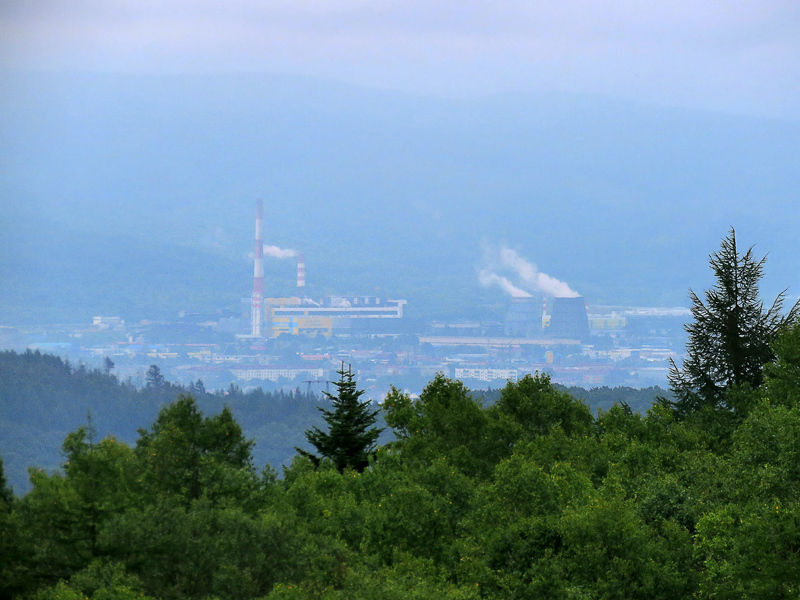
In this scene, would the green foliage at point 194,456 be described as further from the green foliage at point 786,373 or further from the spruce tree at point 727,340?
the spruce tree at point 727,340

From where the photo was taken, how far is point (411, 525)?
1320 inches

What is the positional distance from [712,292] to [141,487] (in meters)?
43.9

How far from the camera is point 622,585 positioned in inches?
1048

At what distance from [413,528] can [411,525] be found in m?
0.14

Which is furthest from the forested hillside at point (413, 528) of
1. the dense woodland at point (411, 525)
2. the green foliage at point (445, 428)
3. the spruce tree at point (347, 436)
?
the spruce tree at point (347, 436)

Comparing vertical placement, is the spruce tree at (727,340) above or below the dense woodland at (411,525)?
above

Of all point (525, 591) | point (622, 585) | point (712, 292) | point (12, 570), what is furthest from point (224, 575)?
point (712, 292)

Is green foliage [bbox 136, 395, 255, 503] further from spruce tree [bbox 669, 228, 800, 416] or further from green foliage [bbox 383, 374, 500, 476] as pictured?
spruce tree [bbox 669, 228, 800, 416]

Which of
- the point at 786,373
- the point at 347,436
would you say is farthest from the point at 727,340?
the point at 347,436

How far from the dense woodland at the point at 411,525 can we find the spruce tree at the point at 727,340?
60.3ft

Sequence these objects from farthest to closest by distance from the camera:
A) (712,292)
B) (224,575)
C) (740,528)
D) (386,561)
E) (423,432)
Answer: (712,292), (423,432), (386,561), (224,575), (740,528)

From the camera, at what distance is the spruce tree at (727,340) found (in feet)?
202

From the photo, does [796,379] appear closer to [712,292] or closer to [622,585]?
[622,585]

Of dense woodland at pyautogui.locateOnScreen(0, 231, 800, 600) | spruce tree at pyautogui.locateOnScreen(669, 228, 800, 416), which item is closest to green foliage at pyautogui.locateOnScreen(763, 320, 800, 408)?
dense woodland at pyautogui.locateOnScreen(0, 231, 800, 600)
